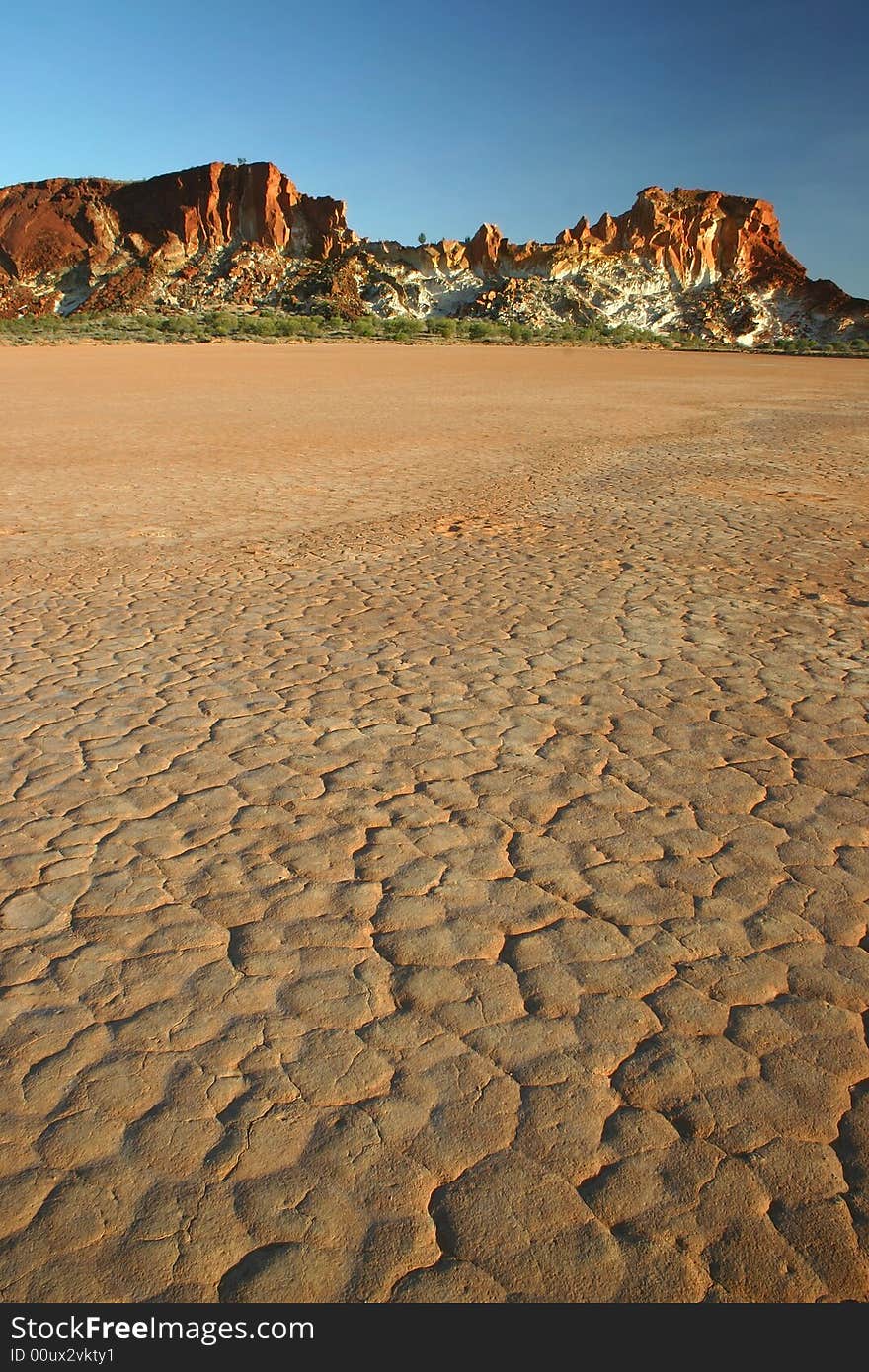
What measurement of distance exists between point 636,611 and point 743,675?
1.22m

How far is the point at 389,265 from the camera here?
7244 centimetres

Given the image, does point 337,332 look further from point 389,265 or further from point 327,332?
point 389,265

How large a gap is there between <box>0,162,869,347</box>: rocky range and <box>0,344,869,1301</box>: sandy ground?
63.8 m

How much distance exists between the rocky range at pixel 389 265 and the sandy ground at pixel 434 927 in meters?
63.8

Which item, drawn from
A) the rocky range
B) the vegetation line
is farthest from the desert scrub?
the rocky range

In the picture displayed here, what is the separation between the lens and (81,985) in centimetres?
274

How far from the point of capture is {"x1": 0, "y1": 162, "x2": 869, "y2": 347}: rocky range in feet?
228

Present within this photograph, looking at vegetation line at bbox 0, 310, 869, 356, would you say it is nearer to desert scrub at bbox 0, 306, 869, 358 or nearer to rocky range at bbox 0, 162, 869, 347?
desert scrub at bbox 0, 306, 869, 358

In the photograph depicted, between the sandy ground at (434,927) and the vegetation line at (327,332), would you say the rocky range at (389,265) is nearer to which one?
the vegetation line at (327,332)

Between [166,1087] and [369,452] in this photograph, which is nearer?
[166,1087]

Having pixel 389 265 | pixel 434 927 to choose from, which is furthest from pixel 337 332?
pixel 434 927

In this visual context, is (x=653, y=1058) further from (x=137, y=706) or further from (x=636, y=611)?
(x=636, y=611)

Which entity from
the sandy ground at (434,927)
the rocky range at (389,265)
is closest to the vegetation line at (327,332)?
the rocky range at (389,265)
